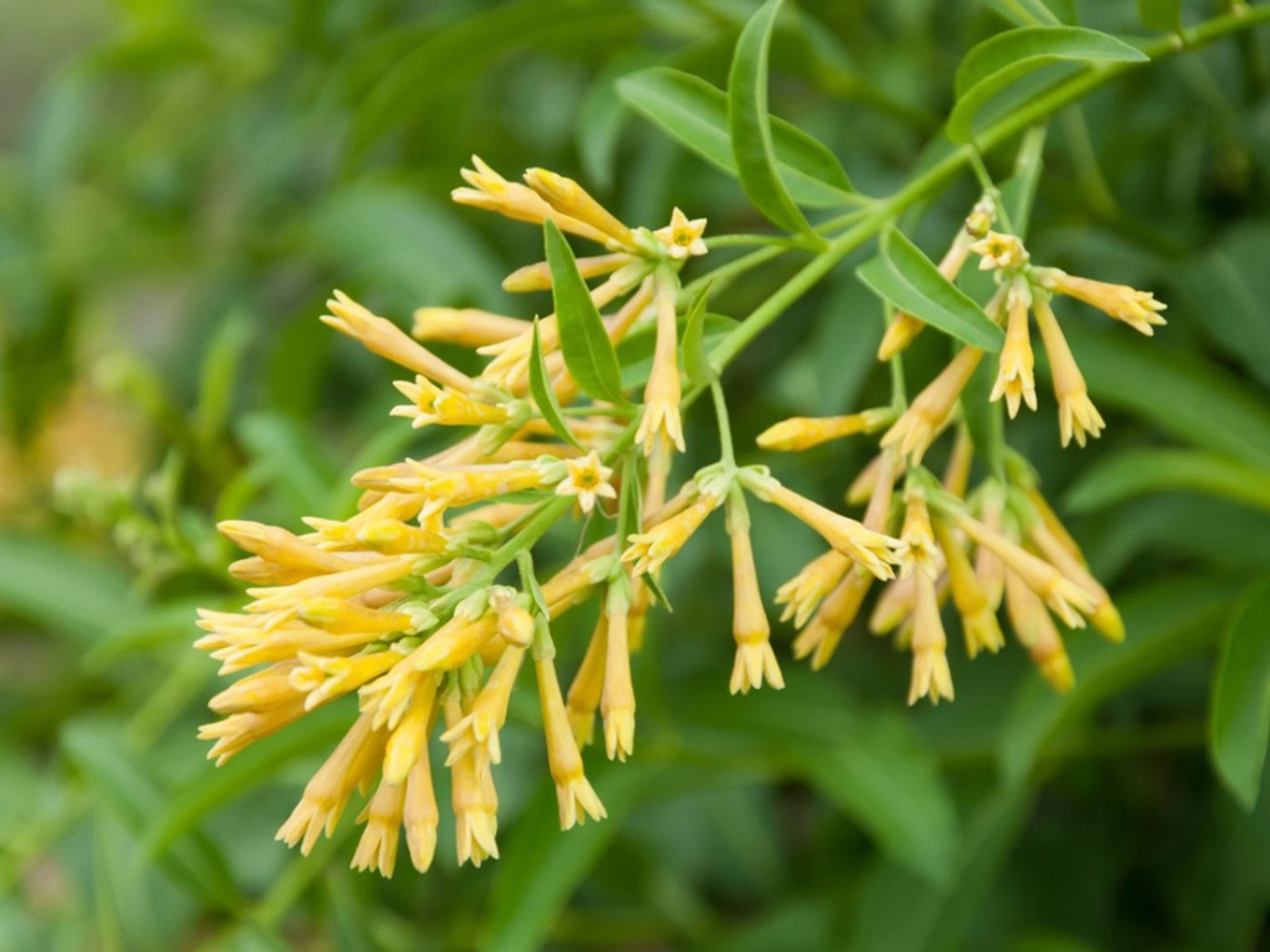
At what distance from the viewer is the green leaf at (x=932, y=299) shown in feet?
3.17

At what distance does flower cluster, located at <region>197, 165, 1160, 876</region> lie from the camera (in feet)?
2.96

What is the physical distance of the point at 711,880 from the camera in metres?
2.52

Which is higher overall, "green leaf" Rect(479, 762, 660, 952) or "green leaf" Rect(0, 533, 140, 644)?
"green leaf" Rect(479, 762, 660, 952)

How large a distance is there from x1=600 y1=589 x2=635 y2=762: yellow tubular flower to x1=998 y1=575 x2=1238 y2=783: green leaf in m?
0.69

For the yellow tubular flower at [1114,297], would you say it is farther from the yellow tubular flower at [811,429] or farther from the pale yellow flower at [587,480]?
the pale yellow flower at [587,480]

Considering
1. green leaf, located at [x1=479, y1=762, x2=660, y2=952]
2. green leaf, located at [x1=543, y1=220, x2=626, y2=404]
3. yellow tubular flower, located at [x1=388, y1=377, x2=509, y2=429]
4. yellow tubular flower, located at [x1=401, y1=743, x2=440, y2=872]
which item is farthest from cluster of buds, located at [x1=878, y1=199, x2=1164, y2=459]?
green leaf, located at [x1=479, y1=762, x2=660, y2=952]

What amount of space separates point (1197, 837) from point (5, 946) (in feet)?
6.00

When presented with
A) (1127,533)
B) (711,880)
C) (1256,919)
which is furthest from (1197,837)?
(711,880)

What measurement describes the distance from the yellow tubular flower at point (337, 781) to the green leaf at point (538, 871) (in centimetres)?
63

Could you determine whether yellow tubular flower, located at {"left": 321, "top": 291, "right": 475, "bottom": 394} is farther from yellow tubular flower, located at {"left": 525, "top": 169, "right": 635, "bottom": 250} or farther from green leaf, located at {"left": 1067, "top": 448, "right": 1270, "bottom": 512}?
green leaf, located at {"left": 1067, "top": 448, "right": 1270, "bottom": 512}

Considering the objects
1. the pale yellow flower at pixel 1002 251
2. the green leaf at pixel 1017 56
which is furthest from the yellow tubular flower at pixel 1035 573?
the green leaf at pixel 1017 56

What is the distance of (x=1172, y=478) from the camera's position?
1496 millimetres

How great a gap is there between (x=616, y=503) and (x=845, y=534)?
251mm

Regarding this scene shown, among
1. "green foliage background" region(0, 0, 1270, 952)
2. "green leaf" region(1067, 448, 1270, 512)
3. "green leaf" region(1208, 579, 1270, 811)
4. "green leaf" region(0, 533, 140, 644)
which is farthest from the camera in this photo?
"green leaf" region(0, 533, 140, 644)
